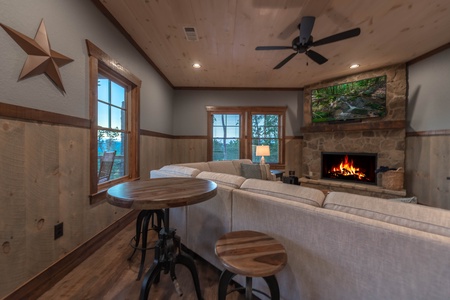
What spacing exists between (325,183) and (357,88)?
2240 millimetres

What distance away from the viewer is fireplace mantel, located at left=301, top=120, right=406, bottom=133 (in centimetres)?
381

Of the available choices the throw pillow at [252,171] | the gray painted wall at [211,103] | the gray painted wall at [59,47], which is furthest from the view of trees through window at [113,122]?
the gray painted wall at [211,103]

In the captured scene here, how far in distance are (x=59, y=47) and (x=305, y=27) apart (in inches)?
97.8

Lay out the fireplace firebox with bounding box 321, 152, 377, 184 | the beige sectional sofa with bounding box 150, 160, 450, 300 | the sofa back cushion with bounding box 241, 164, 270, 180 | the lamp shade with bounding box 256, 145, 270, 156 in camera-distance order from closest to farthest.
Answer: the beige sectional sofa with bounding box 150, 160, 450, 300 < the sofa back cushion with bounding box 241, 164, 270, 180 < the fireplace firebox with bounding box 321, 152, 377, 184 < the lamp shade with bounding box 256, 145, 270, 156

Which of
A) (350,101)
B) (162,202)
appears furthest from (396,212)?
(350,101)

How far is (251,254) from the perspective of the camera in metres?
1.01

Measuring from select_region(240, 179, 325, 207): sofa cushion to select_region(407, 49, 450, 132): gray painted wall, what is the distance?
144 inches

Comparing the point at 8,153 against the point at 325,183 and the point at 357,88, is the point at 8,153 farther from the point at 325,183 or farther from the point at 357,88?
the point at 357,88

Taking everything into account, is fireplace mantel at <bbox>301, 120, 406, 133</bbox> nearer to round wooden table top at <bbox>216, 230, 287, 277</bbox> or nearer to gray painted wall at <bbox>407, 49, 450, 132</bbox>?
gray painted wall at <bbox>407, 49, 450, 132</bbox>

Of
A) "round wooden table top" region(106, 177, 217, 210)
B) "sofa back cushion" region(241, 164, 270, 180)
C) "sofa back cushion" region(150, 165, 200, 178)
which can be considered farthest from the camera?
"sofa back cushion" region(241, 164, 270, 180)

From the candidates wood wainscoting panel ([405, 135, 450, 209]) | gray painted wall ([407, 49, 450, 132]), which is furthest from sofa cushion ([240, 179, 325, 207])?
gray painted wall ([407, 49, 450, 132])

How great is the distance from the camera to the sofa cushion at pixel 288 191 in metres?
1.17

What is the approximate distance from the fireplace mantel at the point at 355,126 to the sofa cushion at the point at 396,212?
12.6 ft

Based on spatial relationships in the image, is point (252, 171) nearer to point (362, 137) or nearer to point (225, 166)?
point (225, 166)
